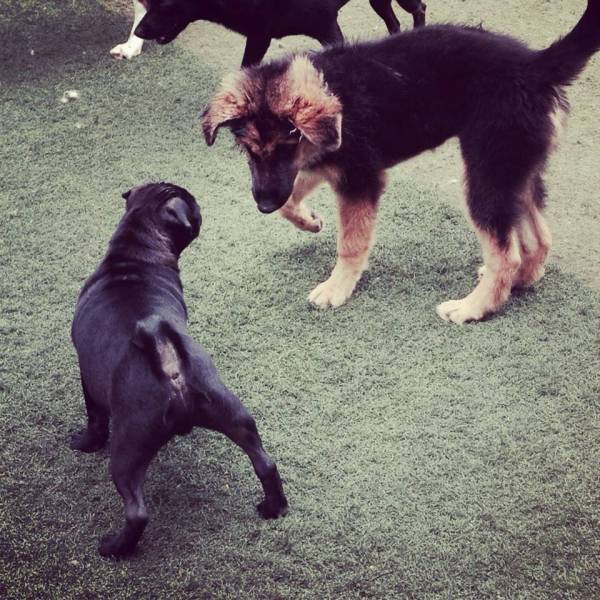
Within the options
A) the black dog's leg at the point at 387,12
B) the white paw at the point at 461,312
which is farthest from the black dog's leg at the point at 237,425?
the black dog's leg at the point at 387,12

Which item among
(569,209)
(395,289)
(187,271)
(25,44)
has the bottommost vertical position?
(25,44)

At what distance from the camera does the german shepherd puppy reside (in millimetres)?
2676

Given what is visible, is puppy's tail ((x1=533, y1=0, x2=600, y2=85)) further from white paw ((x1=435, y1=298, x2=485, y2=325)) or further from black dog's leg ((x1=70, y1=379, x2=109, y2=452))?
black dog's leg ((x1=70, y1=379, x2=109, y2=452))

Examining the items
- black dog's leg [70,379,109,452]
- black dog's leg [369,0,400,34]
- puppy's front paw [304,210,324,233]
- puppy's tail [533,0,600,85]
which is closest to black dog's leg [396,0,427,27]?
black dog's leg [369,0,400,34]

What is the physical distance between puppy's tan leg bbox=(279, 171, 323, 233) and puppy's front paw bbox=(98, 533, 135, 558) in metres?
1.54

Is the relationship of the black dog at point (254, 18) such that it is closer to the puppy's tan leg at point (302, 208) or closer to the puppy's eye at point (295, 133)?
the puppy's tan leg at point (302, 208)

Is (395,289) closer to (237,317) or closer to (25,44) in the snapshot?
(237,317)

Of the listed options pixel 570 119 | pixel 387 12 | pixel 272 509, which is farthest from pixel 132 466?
pixel 387 12

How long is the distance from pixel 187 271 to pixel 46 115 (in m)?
1.76

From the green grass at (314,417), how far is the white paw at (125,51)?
3.88 feet

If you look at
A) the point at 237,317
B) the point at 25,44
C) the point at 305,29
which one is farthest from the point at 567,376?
the point at 25,44

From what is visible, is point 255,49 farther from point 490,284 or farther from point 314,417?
point 314,417

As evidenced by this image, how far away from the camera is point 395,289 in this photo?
3162 millimetres

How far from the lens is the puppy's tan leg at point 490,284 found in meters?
2.80
